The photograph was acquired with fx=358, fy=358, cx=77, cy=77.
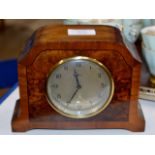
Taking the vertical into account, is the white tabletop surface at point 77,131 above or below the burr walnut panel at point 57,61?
below

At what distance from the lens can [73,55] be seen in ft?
1.86

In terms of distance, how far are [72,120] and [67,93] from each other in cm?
5

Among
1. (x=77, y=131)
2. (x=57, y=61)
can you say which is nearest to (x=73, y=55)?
(x=57, y=61)

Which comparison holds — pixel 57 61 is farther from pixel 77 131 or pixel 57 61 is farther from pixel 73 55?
pixel 77 131

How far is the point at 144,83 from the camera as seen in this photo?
0.73 m

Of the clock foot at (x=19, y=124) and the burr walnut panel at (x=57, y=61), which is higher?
the burr walnut panel at (x=57, y=61)

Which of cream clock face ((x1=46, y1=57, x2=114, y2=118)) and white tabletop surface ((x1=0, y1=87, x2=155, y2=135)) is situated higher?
cream clock face ((x1=46, y1=57, x2=114, y2=118))

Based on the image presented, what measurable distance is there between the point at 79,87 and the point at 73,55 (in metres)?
0.06

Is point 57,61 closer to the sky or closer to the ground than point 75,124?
closer to the sky

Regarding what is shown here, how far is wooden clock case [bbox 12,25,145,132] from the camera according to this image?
0.56m

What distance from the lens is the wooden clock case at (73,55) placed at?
56 centimetres

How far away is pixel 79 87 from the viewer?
0.59 m

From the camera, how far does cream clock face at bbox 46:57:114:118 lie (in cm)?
58

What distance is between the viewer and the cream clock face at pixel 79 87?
0.58 meters
